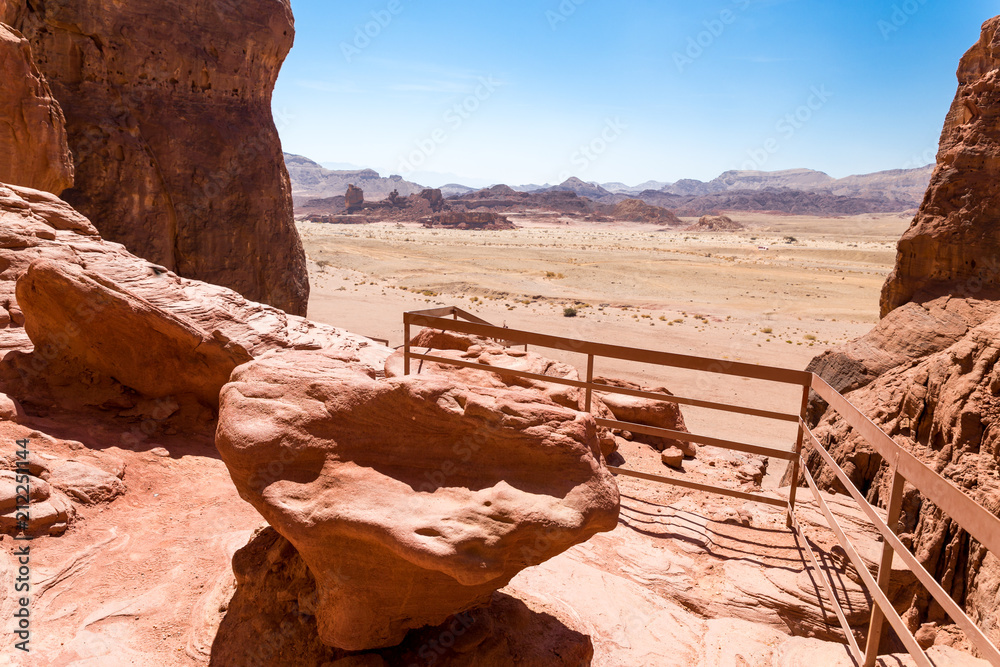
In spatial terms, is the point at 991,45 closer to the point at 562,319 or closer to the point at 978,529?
the point at 978,529

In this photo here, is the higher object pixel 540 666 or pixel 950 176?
pixel 950 176

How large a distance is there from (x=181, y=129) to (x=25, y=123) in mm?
7306

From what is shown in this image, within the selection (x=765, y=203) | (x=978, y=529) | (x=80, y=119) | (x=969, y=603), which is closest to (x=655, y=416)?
(x=969, y=603)

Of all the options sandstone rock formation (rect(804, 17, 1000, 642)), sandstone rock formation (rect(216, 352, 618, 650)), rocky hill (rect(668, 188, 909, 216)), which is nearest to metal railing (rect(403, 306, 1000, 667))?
sandstone rock formation (rect(804, 17, 1000, 642))

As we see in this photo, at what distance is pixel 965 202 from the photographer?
8.81 metres

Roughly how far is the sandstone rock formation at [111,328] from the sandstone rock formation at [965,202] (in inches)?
327

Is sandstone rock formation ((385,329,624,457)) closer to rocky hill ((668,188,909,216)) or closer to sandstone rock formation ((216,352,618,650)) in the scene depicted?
sandstone rock formation ((216,352,618,650))

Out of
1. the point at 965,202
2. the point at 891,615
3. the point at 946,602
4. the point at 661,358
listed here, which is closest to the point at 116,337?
the point at 661,358

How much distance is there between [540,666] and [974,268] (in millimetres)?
8792

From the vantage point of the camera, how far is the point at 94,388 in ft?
22.2

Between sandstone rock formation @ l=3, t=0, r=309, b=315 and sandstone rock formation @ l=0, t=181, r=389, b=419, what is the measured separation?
29.8 feet

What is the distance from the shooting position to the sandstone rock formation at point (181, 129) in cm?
1529

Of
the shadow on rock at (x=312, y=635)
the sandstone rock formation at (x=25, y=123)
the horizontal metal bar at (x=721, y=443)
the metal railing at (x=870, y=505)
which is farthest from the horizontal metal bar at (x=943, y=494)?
the sandstone rock formation at (x=25, y=123)

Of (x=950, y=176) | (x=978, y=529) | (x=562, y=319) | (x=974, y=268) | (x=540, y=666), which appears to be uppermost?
(x=950, y=176)
